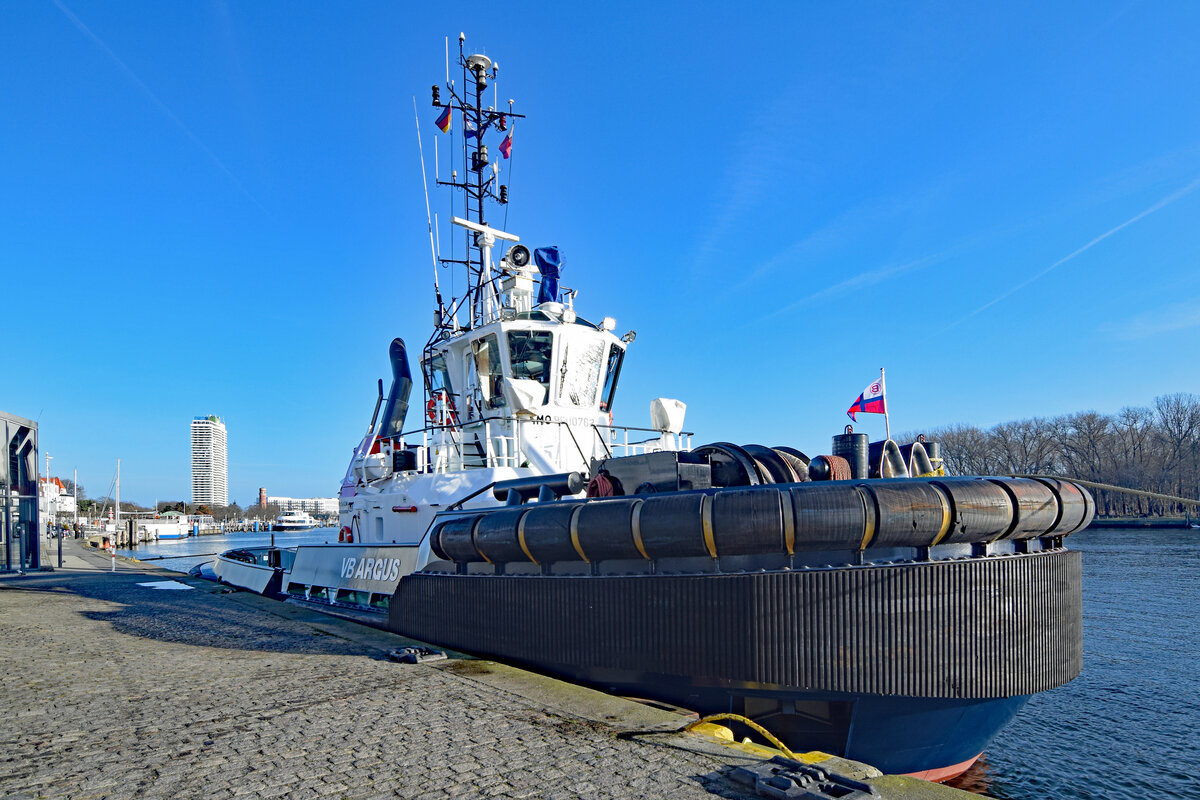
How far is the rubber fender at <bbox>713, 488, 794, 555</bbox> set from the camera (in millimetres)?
4824

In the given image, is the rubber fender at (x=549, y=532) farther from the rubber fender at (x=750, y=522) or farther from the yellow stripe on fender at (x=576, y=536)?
the rubber fender at (x=750, y=522)

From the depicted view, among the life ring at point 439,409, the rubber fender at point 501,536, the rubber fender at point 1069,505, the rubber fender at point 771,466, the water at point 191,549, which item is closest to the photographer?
the rubber fender at point 1069,505

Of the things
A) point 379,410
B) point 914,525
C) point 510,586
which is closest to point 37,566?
point 379,410

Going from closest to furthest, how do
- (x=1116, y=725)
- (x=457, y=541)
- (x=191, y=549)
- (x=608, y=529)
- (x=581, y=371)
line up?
(x=608, y=529)
(x=457, y=541)
(x=1116, y=725)
(x=581, y=371)
(x=191, y=549)

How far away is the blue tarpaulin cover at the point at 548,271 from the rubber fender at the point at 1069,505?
8.44m

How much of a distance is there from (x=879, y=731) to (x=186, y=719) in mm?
4956

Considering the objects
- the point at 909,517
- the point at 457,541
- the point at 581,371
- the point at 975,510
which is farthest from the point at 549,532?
the point at 581,371

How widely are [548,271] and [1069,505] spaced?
8.97 meters

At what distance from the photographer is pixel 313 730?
4672 mm

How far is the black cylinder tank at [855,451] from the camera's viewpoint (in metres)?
6.30

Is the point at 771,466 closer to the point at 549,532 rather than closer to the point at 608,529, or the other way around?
the point at 608,529

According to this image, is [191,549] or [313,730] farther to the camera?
[191,549]

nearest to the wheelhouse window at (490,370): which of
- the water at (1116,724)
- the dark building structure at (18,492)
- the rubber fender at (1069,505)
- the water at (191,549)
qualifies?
the water at (191,549)

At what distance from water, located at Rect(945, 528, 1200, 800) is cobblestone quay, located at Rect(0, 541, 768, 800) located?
3.80 metres
